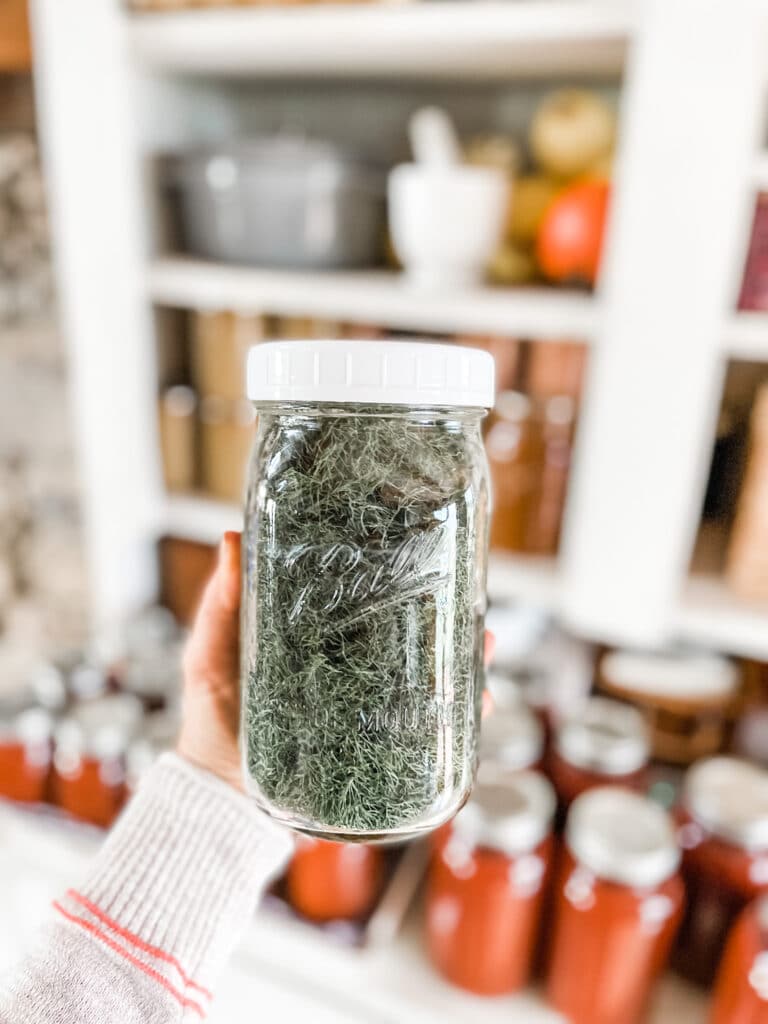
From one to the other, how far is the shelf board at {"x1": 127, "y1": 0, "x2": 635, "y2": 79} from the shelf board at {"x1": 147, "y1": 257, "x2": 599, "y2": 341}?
0.23m

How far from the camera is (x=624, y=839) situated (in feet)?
2.13

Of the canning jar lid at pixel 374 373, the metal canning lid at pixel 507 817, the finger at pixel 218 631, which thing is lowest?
the metal canning lid at pixel 507 817

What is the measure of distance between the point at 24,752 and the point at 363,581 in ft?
2.44

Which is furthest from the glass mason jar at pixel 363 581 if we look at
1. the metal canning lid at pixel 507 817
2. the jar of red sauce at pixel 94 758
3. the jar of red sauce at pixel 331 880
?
the jar of red sauce at pixel 94 758

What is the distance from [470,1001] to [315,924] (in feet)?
0.59

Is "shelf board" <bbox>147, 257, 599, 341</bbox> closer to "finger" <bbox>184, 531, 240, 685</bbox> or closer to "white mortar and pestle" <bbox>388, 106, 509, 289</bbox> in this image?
"white mortar and pestle" <bbox>388, 106, 509, 289</bbox>

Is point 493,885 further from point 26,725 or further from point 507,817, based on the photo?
point 26,725

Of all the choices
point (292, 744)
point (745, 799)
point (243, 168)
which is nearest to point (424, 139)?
point (243, 168)

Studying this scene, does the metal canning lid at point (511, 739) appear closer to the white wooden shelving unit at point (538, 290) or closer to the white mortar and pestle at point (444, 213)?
the white wooden shelving unit at point (538, 290)

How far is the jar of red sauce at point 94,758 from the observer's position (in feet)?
2.72

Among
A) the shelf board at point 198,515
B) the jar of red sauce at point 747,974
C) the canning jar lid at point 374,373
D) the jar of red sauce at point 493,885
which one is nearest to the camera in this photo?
the canning jar lid at point 374,373

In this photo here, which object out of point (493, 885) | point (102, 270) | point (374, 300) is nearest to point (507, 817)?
point (493, 885)

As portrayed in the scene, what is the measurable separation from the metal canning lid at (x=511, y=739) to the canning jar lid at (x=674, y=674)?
144 mm

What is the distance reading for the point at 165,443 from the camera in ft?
3.25
